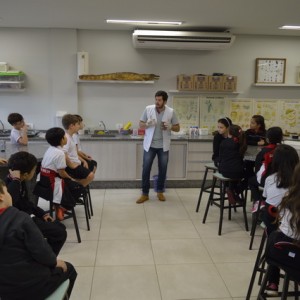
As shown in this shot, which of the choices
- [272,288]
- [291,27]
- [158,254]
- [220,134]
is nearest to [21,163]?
[158,254]

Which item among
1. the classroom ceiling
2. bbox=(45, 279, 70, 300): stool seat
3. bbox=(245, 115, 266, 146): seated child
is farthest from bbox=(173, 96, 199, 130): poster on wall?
bbox=(45, 279, 70, 300): stool seat

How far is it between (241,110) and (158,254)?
3.32 metres

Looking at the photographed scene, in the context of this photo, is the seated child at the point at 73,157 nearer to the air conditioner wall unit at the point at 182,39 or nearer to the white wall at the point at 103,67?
the white wall at the point at 103,67

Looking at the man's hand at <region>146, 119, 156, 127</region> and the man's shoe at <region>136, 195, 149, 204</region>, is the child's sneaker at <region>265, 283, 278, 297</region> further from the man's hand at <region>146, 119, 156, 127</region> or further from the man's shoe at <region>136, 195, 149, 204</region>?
the man's hand at <region>146, 119, 156, 127</region>

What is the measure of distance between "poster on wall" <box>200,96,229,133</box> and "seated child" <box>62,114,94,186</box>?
8.59ft

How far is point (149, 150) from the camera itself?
4652mm

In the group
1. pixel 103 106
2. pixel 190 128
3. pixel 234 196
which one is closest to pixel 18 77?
pixel 103 106

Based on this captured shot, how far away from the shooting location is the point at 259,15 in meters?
4.21

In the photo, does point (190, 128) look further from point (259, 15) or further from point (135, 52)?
point (259, 15)

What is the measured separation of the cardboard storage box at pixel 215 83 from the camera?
541 cm

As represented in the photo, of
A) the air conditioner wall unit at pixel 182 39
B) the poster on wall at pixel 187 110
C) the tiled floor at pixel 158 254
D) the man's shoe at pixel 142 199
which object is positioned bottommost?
the tiled floor at pixel 158 254

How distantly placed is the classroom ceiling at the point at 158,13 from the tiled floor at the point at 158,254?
7.82 ft

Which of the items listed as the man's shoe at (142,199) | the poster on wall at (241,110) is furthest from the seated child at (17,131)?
the poster on wall at (241,110)

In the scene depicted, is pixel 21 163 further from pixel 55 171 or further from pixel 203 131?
pixel 203 131
